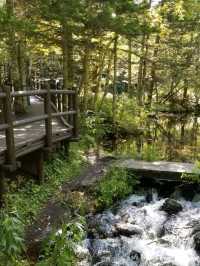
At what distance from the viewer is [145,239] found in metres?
8.09

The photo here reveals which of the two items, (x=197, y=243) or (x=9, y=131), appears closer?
(x=9, y=131)

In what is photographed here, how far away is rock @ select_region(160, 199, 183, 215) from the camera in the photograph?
9.45 metres

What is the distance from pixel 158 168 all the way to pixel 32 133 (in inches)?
157

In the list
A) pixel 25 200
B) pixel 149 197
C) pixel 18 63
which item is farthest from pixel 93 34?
pixel 25 200

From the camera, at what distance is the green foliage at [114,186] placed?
9.49m

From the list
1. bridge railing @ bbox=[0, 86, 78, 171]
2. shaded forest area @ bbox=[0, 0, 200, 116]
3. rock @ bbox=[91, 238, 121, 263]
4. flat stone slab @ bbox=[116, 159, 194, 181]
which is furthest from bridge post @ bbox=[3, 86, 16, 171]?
flat stone slab @ bbox=[116, 159, 194, 181]

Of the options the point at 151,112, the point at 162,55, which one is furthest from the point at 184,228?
the point at 151,112

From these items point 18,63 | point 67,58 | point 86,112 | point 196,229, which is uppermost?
point 67,58

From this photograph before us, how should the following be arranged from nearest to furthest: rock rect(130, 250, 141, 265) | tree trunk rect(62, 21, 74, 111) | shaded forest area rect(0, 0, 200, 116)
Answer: rock rect(130, 250, 141, 265) → shaded forest area rect(0, 0, 200, 116) → tree trunk rect(62, 21, 74, 111)

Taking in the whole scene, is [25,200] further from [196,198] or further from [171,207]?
[196,198]

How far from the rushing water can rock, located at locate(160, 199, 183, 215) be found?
117 millimetres

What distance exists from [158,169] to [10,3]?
6.00 metres

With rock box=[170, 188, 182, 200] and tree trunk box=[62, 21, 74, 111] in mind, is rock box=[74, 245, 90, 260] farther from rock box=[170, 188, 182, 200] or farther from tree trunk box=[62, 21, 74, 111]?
tree trunk box=[62, 21, 74, 111]

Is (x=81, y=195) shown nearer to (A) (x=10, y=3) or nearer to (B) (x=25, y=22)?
(B) (x=25, y=22)
